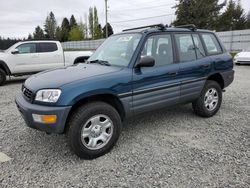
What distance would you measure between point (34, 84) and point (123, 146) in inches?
64.3

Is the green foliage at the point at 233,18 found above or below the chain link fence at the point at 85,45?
above

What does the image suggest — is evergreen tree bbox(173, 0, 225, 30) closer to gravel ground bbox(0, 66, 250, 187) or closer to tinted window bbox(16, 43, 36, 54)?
tinted window bbox(16, 43, 36, 54)

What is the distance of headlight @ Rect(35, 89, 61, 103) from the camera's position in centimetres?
289

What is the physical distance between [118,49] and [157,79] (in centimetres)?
88

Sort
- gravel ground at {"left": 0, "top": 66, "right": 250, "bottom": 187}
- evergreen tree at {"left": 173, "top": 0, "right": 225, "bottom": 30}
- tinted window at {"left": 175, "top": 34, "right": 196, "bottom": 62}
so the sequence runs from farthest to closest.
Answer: evergreen tree at {"left": 173, "top": 0, "right": 225, "bottom": 30} → tinted window at {"left": 175, "top": 34, "right": 196, "bottom": 62} → gravel ground at {"left": 0, "top": 66, "right": 250, "bottom": 187}

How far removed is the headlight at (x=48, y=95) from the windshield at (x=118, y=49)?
1.19 metres

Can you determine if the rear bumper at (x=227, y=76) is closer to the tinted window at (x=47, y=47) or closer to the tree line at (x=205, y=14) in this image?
the tinted window at (x=47, y=47)

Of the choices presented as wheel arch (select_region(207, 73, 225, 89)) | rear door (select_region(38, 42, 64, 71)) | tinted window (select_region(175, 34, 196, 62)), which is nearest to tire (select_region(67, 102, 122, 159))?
tinted window (select_region(175, 34, 196, 62))

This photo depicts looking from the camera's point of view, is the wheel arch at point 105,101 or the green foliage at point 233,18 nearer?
the wheel arch at point 105,101

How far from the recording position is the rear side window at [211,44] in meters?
4.71

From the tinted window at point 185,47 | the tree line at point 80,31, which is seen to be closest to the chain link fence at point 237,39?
the tinted window at point 185,47

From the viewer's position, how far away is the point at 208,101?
4797 mm

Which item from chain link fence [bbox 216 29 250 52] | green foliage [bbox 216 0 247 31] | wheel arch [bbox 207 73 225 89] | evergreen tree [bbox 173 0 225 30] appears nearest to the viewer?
wheel arch [bbox 207 73 225 89]

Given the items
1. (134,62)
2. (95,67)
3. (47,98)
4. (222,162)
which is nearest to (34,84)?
(47,98)
